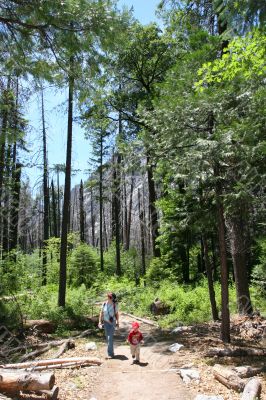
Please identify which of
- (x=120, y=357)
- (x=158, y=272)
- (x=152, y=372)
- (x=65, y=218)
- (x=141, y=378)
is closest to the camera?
(x=141, y=378)

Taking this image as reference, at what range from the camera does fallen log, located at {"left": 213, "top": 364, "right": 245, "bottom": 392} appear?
6.87m

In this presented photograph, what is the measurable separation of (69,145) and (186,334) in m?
8.49

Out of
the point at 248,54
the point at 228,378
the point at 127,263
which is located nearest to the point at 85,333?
the point at 228,378

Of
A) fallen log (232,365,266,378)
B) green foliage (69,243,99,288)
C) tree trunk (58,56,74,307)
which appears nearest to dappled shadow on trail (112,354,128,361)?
fallen log (232,365,266,378)

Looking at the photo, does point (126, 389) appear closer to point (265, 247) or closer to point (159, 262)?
point (265, 247)

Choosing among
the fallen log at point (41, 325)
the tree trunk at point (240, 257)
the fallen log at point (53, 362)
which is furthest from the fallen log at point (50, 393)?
the tree trunk at point (240, 257)

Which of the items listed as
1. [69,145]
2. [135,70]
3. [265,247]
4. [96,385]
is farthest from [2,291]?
[135,70]

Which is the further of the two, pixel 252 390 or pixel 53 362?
pixel 53 362

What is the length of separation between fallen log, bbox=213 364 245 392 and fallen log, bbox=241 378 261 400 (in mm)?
226

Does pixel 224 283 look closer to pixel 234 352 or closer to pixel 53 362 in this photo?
pixel 234 352

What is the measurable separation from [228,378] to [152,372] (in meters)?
1.74

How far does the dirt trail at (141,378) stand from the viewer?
692cm

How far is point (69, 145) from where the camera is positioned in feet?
51.2

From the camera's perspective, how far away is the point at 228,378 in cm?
716
